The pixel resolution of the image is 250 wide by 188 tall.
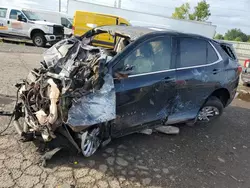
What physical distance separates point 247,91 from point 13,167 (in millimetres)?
8080

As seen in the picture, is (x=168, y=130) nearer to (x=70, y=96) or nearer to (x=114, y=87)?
(x=114, y=87)

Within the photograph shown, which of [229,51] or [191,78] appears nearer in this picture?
[191,78]

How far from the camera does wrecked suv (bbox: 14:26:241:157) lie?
2816mm

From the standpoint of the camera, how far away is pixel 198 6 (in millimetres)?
39219

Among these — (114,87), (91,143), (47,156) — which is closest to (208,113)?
(114,87)

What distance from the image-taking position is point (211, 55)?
4387 millimetres

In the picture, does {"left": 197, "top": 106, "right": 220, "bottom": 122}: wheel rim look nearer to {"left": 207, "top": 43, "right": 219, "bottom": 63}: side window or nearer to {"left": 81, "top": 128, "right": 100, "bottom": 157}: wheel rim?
{"left": 207, "top": 43, "right": 219, "bottom": 63}: side window

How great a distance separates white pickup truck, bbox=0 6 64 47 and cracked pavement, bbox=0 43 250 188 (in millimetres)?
9624

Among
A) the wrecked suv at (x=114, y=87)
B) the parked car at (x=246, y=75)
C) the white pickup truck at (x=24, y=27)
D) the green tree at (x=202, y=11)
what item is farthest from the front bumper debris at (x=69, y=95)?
the green tree at (x=202, y=11)

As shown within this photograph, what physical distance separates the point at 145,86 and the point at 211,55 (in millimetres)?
1765

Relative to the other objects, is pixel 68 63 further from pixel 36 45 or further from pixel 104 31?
pixel 36 45

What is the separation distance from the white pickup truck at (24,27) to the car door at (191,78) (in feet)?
35.4

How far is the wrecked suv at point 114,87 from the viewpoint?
282 centimetres

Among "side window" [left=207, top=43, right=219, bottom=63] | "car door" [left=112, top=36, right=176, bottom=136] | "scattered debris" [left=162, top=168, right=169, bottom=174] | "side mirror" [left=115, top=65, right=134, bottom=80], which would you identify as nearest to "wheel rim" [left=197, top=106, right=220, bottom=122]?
"side window" [left=207, top=43, right=219, bottom=63]
